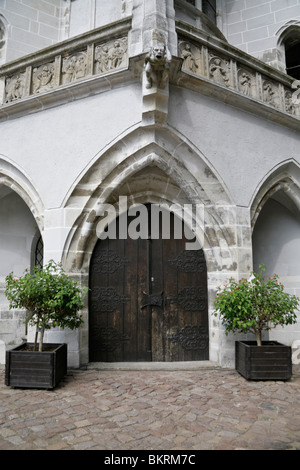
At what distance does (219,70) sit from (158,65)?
4.00ft

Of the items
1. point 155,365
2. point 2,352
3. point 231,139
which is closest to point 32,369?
point 155,365

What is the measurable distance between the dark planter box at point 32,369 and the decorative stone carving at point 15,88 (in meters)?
3.67

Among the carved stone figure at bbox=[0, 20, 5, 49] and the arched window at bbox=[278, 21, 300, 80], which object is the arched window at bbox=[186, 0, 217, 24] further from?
the carved stone figure at bbox=[0, 20, 5, 49]

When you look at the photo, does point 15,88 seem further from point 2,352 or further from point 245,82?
point 2,352

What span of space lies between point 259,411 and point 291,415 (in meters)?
0.26

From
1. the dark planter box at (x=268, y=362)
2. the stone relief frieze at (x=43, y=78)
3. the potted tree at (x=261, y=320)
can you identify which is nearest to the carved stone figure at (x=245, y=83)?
the stone relief frieze at (x=43, y=78)

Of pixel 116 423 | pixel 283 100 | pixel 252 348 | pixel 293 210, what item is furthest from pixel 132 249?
pixel 283 100

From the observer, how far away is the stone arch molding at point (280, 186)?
4.77 meters

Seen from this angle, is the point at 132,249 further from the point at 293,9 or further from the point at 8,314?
the point at 293,9

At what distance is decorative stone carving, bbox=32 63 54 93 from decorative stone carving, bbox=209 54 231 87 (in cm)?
231

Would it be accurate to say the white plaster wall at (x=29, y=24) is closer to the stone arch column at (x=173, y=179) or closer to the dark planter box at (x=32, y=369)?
the stone arch column at (x=173, y=179)

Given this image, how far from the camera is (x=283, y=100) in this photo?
523 cm

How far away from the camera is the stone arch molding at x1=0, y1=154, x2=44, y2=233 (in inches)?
180

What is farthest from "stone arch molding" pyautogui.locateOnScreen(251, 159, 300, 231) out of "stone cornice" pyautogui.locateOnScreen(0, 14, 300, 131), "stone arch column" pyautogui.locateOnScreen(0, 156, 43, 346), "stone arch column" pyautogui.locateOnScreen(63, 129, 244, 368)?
"stone arch column" pyautogui.locateOnScreen(0, 156, 43, 346)
